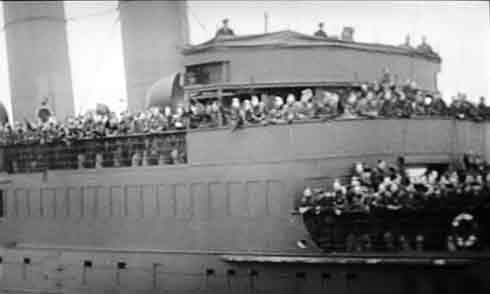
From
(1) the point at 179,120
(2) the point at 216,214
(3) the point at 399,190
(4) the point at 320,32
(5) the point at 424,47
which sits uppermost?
(4) the point at 320,32

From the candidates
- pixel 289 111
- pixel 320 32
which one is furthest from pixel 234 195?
pixel 320 32

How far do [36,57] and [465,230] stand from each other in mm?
13549

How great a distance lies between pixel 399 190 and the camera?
13820 millimetres

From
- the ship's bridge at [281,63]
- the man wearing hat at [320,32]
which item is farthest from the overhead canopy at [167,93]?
the man wearing hat at [320,32]

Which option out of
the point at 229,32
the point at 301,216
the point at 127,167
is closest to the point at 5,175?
the point at 127,167

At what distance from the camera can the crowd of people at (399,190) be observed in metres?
13.5

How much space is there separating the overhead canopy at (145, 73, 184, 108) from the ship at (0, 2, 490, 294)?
0.07 meters

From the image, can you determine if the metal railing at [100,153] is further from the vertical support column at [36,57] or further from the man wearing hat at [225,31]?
the vertical support column at [36,57]

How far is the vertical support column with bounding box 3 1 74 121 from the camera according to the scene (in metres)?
23.1

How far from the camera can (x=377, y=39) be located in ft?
64.0

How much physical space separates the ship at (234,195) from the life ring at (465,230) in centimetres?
19

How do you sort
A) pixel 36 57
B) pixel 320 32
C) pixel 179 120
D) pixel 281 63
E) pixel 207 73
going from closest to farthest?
1. pixel 179 120
2. pixel 281 63
3. pixel 207 73
4. pixel 320 32
5. pixel 36 57

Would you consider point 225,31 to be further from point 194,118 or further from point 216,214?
point 216,214

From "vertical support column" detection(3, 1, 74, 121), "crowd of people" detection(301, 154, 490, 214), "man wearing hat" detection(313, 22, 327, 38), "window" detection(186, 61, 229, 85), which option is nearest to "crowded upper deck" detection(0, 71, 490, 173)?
"window" detection(186, 61, 229, 85)
